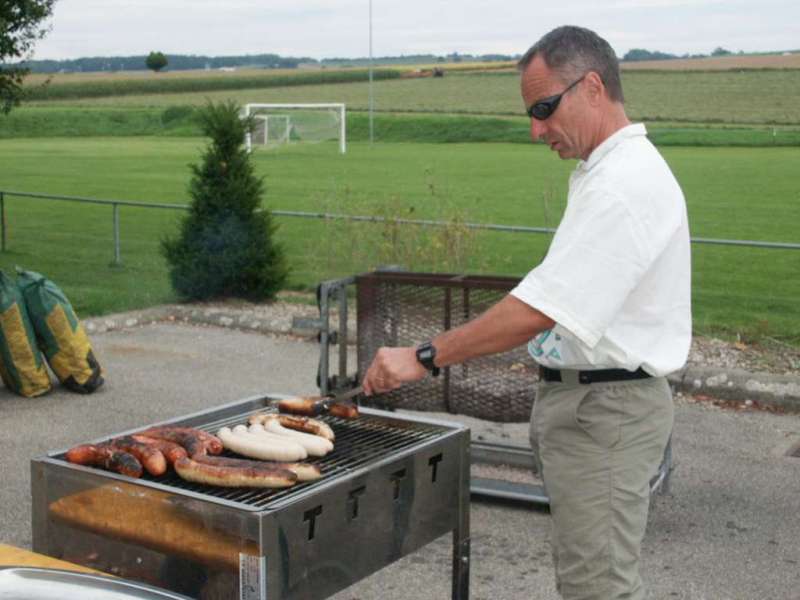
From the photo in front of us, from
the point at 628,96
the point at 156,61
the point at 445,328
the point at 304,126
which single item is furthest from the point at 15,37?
the point at 156,61

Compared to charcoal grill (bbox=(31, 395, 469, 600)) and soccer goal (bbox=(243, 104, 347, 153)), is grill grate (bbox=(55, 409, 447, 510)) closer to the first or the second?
charcoal grill (bbox=(31, 395, 469, 600))

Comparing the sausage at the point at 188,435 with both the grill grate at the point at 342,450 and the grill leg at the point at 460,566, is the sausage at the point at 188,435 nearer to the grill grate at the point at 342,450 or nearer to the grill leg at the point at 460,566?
the grill grate at the point at 342,450

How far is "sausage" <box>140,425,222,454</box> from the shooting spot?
402 cm

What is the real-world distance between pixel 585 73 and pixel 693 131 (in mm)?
42360

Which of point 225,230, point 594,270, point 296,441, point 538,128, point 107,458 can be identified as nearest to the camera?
point 594,270

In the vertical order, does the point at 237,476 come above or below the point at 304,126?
below

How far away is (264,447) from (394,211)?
8.89 m

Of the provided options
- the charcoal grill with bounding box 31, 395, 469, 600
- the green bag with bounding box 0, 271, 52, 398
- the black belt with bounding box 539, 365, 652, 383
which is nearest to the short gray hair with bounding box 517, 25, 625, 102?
the black belt with bounding box 539, 365, 652, 383

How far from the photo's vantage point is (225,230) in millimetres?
12078

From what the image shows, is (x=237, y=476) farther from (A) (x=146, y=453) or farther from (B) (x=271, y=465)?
(A) (x=146, y=453)

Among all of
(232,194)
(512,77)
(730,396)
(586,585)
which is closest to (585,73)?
(586,585)

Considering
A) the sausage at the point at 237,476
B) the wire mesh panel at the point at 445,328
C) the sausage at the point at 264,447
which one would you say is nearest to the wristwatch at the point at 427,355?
the sausage at the point at 237,476

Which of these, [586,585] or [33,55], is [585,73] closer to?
[586,585]

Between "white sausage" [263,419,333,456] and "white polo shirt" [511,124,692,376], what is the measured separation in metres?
0.98
